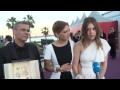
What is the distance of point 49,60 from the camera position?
2.31m

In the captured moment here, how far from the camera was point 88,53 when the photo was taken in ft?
7.15

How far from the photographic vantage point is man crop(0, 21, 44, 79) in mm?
2084

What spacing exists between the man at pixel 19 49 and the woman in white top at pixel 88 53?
0.33 meters

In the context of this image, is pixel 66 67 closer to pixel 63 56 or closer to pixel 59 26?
pixel 63 56

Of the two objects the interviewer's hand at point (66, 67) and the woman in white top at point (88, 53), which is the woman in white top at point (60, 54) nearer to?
the interviewer's hand at point (66, 67)

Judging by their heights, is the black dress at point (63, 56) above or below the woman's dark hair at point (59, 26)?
below

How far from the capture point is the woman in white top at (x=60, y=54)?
2.25 metres

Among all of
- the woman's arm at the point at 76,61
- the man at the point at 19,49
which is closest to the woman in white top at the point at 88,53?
the woman's arm at the point at 76,61

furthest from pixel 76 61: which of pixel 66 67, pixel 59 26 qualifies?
pixel 59 26

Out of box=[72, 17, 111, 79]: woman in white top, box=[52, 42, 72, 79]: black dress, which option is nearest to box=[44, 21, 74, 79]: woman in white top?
box=[52, 42, 72, 79]: black dress

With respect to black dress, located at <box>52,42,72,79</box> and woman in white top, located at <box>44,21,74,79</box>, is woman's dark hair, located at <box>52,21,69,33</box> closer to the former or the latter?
woman in white top, located at <box>44,21,74,79</box>

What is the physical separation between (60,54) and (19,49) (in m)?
0.38
